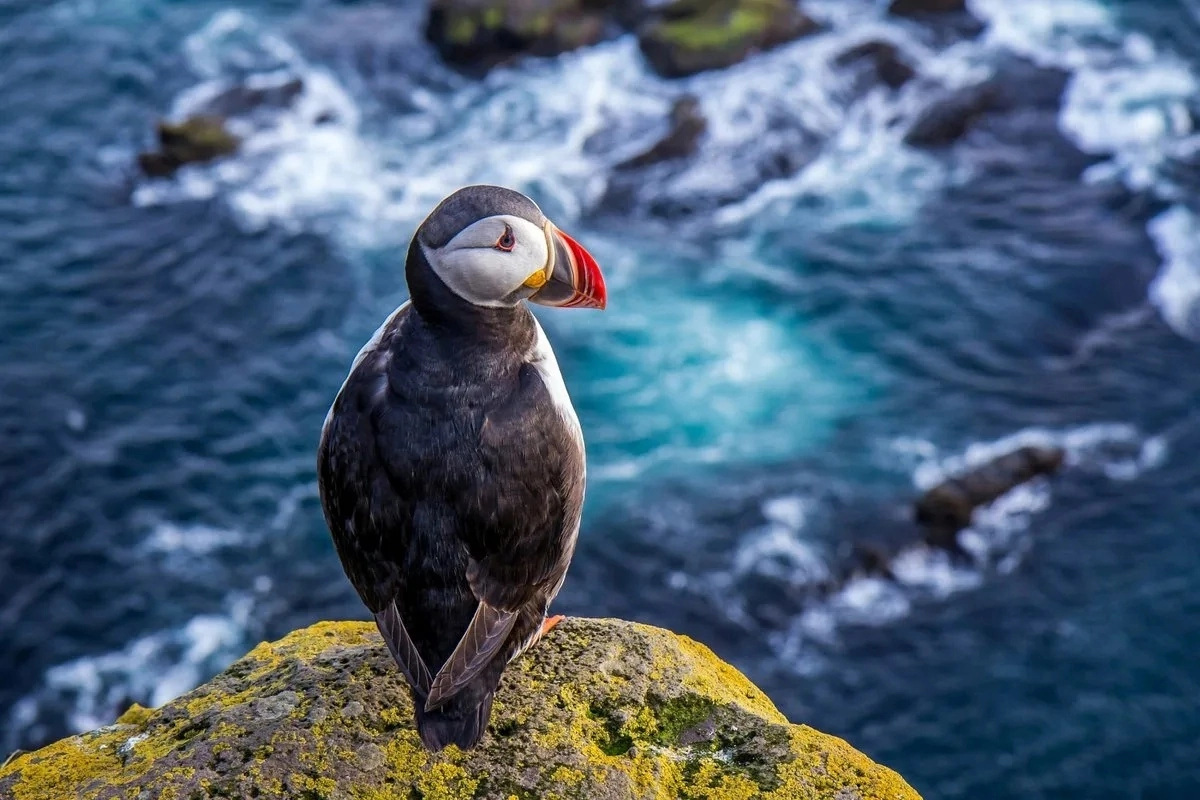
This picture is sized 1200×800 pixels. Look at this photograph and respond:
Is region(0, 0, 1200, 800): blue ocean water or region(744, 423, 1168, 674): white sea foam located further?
region(744, 423, 1168, 674): white sea foam

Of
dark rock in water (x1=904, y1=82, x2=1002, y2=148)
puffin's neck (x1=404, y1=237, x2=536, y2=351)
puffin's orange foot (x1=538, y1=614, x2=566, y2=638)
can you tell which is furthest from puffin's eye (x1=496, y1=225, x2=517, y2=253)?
dark rock in water (x1=904, y1=82, x2=1002, y2=148)

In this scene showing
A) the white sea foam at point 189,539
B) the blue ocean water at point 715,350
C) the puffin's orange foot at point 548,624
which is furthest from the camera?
the white sea foam at point 189,539

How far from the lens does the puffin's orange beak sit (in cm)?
575

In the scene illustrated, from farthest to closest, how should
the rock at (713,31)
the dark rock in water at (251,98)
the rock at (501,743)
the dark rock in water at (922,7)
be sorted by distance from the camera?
the dark rock in water at (922,7)
the rock at (713,31)
the dark rock in water at (251,98)
the rock at (501,743)

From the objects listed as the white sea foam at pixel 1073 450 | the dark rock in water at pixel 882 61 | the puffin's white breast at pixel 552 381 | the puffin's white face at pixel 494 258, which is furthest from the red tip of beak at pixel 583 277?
the dark rock in water at pixel 882 61

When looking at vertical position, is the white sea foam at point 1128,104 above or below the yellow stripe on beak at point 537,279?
below

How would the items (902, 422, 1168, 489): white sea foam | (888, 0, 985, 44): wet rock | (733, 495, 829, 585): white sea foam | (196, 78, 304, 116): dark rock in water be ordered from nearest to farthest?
(733, 495, 829, 585): white sea foam < (902, 422, 1168, 489): white sea foam < (196, 78, 304, 116): dark rock in water < (888, 0, 985, 44): wet rock

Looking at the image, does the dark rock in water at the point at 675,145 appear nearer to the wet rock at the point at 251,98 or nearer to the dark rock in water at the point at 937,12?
the dark rock in water at the point at 937,12

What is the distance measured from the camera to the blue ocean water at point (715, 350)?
1611 centimetres

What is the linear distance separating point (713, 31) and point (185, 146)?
9757mm

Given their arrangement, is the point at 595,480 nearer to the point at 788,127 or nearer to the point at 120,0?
the point at 788,127

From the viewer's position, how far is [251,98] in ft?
82.2

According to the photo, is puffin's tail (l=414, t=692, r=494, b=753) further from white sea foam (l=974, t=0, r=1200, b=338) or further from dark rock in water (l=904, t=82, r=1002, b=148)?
dark rock in water (l=904, t=82, r=1002, b=148)

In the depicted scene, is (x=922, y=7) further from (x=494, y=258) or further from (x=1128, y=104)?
(x=494, y=258)
